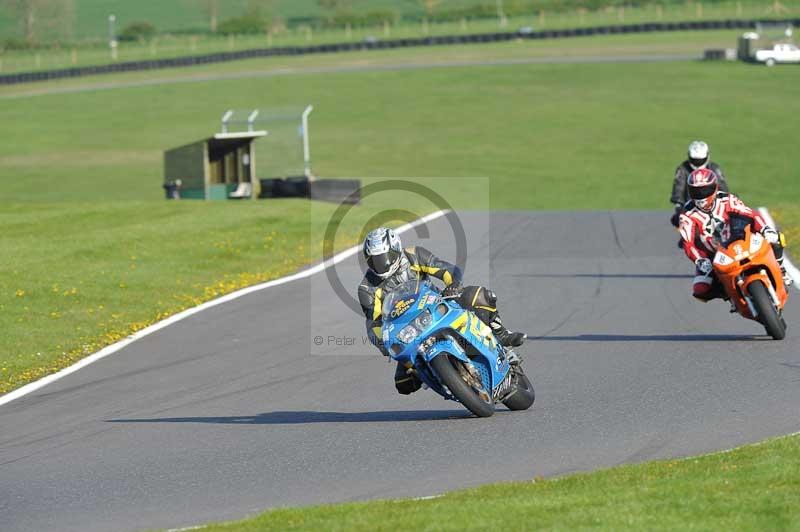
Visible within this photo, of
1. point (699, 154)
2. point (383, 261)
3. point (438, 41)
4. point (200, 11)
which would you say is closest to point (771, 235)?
point (699, 154)

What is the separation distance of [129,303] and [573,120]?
115 feet

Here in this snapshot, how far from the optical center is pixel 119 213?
93.0 feet

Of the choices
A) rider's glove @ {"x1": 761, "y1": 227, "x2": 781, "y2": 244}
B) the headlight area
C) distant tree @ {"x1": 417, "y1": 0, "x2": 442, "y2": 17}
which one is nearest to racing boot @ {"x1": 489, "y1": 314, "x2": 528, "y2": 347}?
the headlight area

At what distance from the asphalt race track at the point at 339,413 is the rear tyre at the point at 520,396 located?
10 cm

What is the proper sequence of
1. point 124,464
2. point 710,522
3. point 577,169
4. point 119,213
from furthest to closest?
point 577,169 → point 119,213 → point 124,464 → point 710,522

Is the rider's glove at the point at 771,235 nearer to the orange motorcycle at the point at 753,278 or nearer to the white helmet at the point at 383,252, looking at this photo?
the orange motorcycle at the point at 753,278

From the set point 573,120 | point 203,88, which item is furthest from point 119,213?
point 203,88

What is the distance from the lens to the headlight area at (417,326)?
9.60 meters

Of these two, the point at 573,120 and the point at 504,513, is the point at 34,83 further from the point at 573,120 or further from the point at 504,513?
the point at 504,513

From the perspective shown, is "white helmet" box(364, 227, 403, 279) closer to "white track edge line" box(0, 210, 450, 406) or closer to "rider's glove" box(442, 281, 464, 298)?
"rider's glove" box(442, 281, 464, 298)

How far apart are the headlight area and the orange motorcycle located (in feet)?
15.3

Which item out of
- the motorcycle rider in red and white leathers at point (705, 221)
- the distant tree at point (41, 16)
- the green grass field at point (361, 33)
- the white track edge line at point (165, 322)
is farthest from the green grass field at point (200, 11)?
the motorcycle rider in red and white leathers at point (705, 221)

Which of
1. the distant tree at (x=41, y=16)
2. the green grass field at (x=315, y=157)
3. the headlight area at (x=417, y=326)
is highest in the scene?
the distant tree at (x=41, y=16)

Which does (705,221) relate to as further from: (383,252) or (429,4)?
(429,4)
